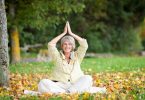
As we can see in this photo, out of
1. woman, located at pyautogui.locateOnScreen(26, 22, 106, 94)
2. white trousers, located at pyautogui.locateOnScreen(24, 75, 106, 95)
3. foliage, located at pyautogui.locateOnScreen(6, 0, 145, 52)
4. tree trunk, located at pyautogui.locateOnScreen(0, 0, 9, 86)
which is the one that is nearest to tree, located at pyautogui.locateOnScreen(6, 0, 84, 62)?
tree trunk, located at pyautogui.locateOnScreen(0, 0, 9, 86)

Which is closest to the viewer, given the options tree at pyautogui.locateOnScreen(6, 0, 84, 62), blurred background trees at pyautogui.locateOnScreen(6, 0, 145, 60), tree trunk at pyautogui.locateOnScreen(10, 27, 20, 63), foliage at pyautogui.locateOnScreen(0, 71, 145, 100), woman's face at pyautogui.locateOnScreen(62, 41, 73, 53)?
foliage at pyautogui.locateOnScreen(0, 71, 145, 100)

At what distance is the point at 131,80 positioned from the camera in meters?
12.7

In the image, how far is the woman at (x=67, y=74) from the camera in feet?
34.1

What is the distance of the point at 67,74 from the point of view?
10.6m

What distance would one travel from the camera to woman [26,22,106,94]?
34.1 ft

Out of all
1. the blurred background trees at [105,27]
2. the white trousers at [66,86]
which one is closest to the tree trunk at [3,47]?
the white trousers at [66,86]

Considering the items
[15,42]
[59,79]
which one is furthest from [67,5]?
[59,79]

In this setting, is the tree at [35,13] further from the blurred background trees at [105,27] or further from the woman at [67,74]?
the woman at [67,74]

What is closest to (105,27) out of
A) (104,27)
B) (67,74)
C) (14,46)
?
(104,27)

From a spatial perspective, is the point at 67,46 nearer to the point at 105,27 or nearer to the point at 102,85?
the point at 102,85

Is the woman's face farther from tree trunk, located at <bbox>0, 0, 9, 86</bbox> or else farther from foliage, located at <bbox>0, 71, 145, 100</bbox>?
tree trunk, located at <bbox>0, 0, 9, 86</bbox>

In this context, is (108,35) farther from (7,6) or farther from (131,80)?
(131,80)

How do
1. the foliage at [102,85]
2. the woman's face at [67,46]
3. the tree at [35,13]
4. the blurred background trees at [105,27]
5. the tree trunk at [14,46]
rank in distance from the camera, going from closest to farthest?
the foliage at [102,85] → the woman's face at [67,46] → the tree at [35,13] → the tree trunk at [14,46] → the blurred background trees at [105,27]

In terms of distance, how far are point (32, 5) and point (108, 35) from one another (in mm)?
18104
